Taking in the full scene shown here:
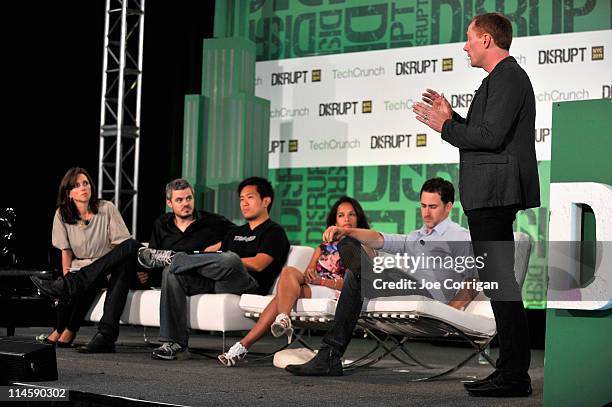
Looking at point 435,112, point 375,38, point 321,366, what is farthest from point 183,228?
point 375,38

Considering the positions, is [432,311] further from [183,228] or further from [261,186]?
[183,228]

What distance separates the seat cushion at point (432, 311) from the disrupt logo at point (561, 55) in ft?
11.1

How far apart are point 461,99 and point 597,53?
1106 millimetres

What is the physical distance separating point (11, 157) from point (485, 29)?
5.19m

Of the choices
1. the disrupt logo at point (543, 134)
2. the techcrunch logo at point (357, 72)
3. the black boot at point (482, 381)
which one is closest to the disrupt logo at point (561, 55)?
the disrupt logo at point (543, 134)

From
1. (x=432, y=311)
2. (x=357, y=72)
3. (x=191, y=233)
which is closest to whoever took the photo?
(x=432, y=311)

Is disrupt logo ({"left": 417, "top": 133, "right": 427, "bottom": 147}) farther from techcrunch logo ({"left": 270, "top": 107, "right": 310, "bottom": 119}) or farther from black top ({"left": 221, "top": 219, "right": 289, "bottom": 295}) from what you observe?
black top ({"left": 221, "top": 219, "right": 289, "bottom": 295})

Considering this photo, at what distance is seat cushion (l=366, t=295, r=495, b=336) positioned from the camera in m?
4.40

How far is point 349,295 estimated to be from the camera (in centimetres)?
450

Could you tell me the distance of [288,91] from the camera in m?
8.68

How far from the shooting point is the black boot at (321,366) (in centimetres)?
453

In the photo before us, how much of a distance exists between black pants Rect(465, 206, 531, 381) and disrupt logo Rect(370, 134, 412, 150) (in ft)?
14.1

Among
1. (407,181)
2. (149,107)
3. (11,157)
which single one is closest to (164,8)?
(149,107)

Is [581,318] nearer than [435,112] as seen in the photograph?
Yes
